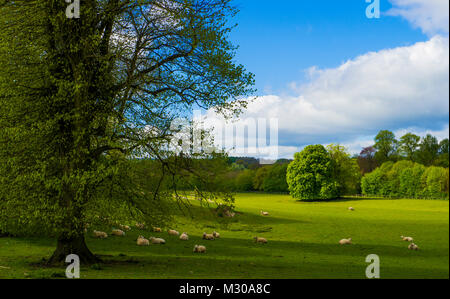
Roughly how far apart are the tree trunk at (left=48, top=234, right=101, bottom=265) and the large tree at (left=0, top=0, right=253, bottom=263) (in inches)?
1.9

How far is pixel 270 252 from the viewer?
2912 centimetres

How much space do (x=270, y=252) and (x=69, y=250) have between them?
1476 cm

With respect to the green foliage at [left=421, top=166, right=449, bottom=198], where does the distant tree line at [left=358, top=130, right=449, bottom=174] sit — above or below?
above

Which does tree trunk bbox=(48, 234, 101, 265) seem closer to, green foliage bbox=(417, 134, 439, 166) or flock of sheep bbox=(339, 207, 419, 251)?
flock of sheep bbox=(339, 207, 419, 251)

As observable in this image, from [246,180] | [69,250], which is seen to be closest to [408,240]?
[69,250]

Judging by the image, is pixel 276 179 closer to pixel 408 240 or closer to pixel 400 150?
pixel 408 240

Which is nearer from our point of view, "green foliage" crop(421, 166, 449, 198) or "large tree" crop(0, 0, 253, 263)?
"large tree" crop(0, 0, 253, 263)

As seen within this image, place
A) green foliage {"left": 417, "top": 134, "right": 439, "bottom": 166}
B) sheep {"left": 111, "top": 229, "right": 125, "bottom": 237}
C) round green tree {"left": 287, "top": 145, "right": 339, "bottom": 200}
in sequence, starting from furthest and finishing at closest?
green foliage {"left": 417, "top": 134, "right": 439, "bottom": 166} < round green tree {"left": 287, "top": 145, "right": 339, "bottom": 200} < sheep {"left": 111, "top": 229, "right": 125, "bottom": 237}

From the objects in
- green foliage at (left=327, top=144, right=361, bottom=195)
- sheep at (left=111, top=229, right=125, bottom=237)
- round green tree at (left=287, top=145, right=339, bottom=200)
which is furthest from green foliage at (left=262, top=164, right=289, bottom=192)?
sheep at (left=111, top=229, right=125, bottom=237)

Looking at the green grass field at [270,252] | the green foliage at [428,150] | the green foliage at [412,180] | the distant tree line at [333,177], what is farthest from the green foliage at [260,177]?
the green foliage at [428,150]

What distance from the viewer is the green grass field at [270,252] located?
1919 cm

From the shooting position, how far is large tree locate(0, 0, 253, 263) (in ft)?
56.3

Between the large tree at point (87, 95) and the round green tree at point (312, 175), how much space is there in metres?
52.2

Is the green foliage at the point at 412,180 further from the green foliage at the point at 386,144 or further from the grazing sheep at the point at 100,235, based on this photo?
the grazing sheep at the point at 100,235
